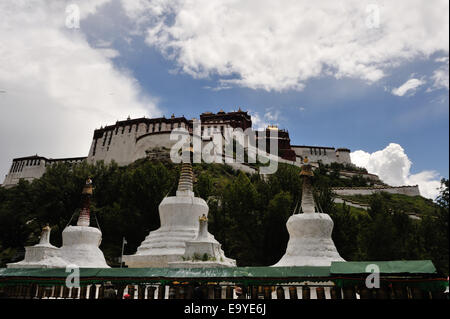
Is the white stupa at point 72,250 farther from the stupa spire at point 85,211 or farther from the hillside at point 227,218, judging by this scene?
the hillside at point 227,218

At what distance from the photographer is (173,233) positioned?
19828mm

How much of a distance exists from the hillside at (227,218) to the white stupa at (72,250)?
3.14 meters

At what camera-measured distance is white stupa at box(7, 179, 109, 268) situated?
17.7 metres

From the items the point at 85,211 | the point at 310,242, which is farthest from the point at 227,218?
the point at 310,242

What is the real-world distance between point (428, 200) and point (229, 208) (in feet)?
205

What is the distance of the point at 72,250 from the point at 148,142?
1961 inches

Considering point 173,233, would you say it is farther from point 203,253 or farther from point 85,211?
point 85,211

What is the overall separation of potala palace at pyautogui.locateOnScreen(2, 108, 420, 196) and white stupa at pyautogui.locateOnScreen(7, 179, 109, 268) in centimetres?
4444

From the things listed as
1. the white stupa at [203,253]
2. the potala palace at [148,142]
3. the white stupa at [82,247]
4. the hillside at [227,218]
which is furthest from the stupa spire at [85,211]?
the potala palace at [148,142]

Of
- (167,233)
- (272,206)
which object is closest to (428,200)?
(272,206)

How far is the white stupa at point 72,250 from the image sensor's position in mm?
17719

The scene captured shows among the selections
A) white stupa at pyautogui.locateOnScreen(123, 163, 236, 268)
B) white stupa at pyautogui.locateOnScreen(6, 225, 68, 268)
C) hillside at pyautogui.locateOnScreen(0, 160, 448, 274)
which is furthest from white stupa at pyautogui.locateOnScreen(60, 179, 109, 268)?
hillside at pyautogui.locateOnScreen(0, 160, 448, 274)
